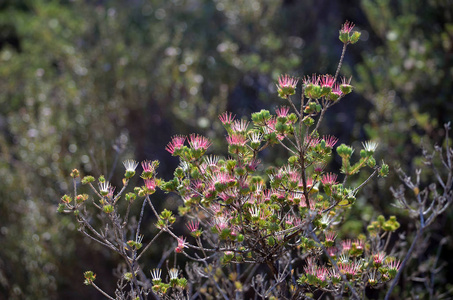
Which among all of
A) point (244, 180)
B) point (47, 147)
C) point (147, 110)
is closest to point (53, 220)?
point (47, 147)

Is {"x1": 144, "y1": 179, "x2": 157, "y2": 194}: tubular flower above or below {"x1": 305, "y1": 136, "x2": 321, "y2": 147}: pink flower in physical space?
below

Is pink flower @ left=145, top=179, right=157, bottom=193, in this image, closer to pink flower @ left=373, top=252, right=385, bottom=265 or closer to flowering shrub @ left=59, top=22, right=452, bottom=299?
flowering shrub @ left=59, top=22, right=452, bottom=299

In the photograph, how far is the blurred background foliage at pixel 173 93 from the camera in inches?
163

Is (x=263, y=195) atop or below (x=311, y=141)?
below

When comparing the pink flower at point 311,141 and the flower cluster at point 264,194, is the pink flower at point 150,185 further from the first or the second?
the pink flower at point 311,141

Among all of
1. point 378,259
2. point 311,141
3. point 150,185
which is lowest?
point 378,259

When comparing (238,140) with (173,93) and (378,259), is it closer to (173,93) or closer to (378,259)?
(378,259)

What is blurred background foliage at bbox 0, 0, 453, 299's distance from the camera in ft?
13.6

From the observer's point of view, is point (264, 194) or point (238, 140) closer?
point (238, 140)

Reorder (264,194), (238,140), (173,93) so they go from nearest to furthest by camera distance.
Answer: (238,140) < (264,194) < (173,93)

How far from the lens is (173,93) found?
16.7 ft

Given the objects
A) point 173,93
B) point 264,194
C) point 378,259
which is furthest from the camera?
point 173,93

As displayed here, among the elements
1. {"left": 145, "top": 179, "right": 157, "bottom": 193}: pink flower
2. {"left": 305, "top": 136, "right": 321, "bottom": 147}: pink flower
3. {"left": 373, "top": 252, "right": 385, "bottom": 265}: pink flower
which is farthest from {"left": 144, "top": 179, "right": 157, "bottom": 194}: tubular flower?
{"left": 373, "top": 252, "right": 385, "bottom": 265}: pink flower

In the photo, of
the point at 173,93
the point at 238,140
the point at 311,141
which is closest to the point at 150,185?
the point at 238,140
